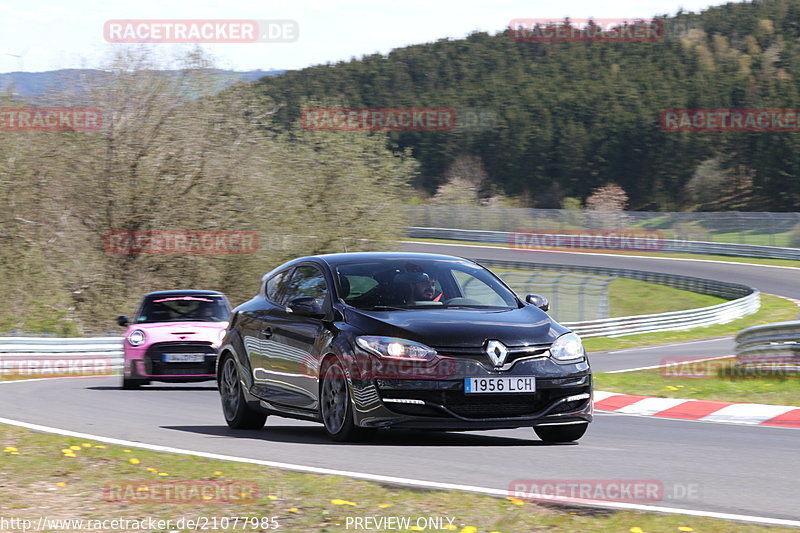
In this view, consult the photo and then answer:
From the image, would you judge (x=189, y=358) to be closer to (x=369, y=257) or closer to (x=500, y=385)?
(x=369, y=257)

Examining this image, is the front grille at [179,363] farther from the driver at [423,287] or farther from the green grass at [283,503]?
the green grass at [283,503]

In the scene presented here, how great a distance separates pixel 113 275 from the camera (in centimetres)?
3759

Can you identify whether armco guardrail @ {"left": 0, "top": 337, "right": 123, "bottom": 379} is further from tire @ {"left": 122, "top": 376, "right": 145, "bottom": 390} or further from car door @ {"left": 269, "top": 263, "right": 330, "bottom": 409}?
car door @ {"left": 269, "top": 263, "right": 330, "bottom": 409}

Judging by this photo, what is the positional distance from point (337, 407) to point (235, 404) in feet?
6.39

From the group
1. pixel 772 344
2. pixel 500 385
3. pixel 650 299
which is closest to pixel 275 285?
pixel 500 385

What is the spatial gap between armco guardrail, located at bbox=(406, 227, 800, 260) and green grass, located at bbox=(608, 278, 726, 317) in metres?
9.51

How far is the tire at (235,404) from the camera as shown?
1055 centimetres

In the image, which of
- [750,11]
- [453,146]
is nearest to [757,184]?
[453,146]

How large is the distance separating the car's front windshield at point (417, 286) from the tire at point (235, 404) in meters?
1.67

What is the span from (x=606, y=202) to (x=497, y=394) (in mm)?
111404

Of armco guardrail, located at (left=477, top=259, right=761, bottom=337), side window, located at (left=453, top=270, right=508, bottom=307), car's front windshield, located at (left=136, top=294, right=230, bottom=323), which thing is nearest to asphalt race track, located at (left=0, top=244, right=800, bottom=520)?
side window, located at (left=453, top=270, right=508, bottom=307)

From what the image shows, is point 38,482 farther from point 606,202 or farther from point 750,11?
point 750,11

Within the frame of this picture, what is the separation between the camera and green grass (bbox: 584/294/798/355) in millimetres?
31519

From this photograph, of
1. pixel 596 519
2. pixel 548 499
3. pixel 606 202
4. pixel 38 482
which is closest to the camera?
pixel 596 519
